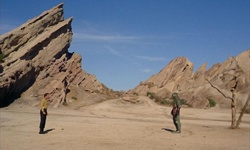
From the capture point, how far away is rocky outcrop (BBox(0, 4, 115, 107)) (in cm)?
3934

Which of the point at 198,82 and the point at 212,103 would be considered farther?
the point at 198,82

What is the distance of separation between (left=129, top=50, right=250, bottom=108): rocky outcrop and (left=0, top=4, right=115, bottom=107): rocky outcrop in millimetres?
20894

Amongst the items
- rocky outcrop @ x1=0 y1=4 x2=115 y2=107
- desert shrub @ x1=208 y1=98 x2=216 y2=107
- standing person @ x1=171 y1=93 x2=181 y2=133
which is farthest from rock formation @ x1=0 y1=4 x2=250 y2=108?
standing person @ x1=171 y1=93 x2=181 y2=133

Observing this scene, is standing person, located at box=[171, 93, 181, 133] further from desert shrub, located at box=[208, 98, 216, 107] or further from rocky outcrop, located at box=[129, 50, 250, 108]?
desert shrub, located at box=[208, 98, 216, 107]

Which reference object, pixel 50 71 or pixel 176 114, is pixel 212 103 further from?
pixel 176 114

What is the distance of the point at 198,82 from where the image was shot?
69.8 m

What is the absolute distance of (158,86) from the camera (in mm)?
77250

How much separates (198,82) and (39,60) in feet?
119

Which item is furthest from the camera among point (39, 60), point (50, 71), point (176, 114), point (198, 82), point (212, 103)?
point (198, 82)

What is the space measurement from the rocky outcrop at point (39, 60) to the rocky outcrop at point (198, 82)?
20894 millimetres

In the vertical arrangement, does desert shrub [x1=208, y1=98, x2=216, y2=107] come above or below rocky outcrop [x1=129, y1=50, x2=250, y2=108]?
below

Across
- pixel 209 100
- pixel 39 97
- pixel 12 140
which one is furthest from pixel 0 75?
pixel 209 100

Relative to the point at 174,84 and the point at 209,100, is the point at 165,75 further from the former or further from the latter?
the point at 209,100

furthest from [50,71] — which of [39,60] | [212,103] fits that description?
[212,103]
